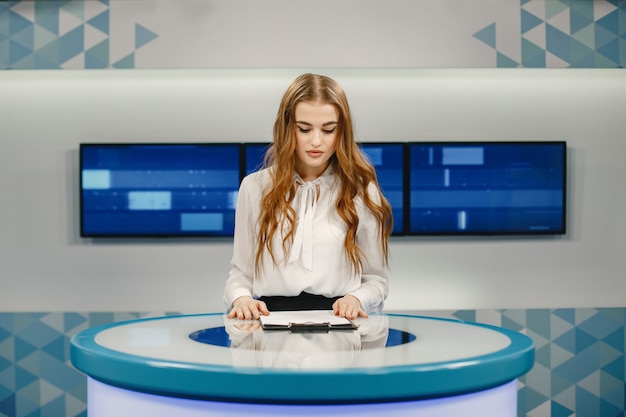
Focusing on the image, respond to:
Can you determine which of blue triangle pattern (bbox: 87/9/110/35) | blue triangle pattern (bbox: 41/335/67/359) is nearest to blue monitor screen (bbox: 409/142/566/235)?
blue triangle pattern (bbox: 87/9/110/35)

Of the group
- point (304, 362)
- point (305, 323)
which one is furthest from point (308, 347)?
point (305, 323)

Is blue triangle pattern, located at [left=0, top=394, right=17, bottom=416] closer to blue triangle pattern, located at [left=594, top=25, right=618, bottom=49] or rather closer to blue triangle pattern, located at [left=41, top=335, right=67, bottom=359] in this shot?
blue triangle pattern, located at [left=41, top=335, right=67, bottom=359]

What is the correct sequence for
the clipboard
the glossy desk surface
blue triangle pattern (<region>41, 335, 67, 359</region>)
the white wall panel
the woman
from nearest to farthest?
the glossy desk surface
the clipboard
the woman
blue triangle pattern (<region>41, 335, 67, 359</region>)
the white wall panel

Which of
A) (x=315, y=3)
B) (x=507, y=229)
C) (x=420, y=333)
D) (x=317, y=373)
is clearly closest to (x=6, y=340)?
(x=315, y=3)

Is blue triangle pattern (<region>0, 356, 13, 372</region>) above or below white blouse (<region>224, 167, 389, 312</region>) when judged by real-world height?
below

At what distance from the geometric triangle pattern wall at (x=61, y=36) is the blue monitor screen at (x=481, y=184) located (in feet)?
5.69

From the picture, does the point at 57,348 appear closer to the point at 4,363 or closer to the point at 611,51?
the point at 4,363

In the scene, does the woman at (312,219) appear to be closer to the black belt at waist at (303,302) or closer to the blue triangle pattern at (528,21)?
the black belt at waist at (303,302)

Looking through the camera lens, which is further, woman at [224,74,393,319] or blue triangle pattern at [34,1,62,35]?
blue triangle pattern at [34,1,62,35]

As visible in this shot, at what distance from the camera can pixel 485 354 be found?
1.48 m

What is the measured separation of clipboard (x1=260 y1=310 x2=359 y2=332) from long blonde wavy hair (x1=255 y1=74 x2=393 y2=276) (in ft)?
0.90

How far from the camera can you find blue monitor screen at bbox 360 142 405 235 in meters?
4.36

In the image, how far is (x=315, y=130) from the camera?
83.0 inches

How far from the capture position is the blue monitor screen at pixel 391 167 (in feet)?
14.3
